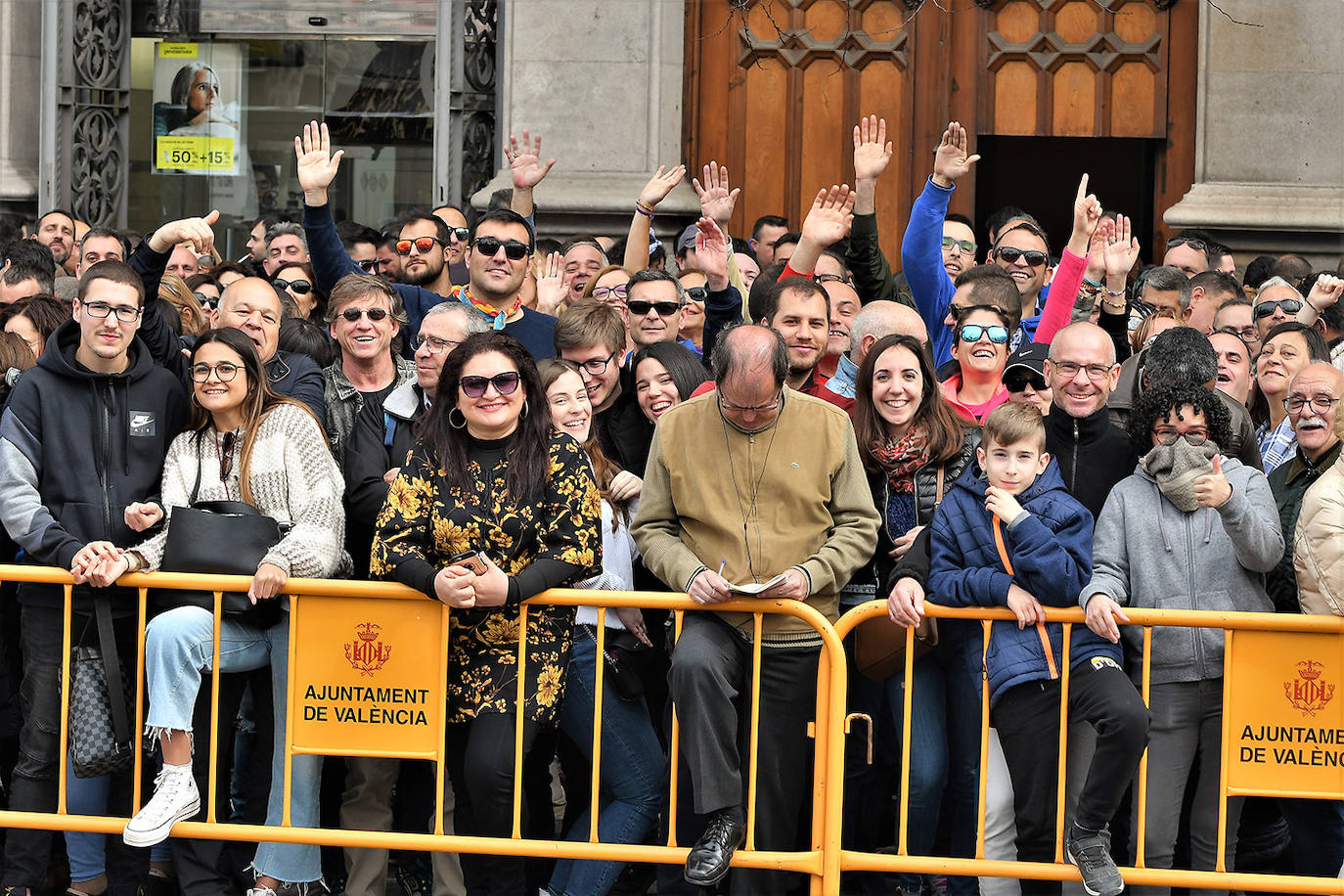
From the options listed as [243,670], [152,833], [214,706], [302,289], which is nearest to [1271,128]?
[302,289]

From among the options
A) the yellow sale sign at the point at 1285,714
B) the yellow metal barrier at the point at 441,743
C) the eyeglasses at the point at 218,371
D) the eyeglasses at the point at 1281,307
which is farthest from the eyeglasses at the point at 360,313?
the eyeglasses at the point at 1281,307

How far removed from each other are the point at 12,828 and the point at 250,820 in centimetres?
88

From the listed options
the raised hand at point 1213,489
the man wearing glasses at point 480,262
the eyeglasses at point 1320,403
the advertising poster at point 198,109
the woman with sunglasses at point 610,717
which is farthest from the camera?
the advertising poster at point 198,109

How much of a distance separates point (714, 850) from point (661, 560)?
1.01m

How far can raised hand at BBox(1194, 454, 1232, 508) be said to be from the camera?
5.64 m

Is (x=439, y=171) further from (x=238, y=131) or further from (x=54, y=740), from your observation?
(x=54, y=740)

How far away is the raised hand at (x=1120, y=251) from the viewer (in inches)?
305

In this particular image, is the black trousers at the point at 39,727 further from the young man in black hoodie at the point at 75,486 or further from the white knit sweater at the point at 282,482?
the white knit sweater at the point at 282,482

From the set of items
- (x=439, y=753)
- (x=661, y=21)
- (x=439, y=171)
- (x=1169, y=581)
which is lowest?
(x=439, y=753)

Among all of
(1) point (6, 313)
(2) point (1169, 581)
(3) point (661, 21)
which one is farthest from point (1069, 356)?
(3) point (661, 21)

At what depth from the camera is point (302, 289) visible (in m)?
8.50

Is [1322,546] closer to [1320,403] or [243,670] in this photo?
[1320,403]

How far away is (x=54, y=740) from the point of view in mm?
6109

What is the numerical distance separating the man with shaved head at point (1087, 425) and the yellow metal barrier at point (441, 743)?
124cm
